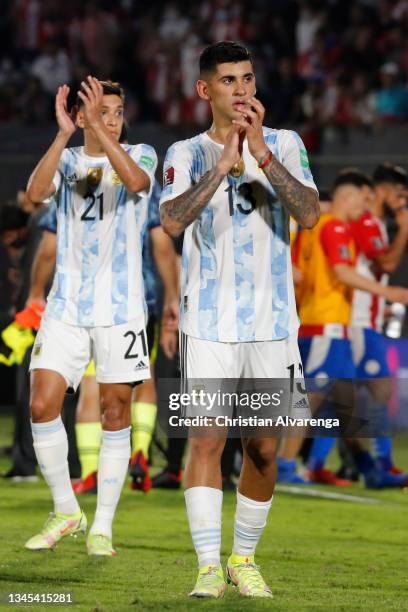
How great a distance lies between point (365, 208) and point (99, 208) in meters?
3.50

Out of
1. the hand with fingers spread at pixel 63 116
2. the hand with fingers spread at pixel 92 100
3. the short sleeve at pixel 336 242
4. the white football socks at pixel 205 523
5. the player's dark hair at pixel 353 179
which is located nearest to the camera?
the white football socks at pixel 205 523

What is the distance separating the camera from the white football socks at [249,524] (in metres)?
5.29

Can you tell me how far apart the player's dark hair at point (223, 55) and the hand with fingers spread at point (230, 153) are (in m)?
0.35

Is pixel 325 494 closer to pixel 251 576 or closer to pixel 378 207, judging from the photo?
pixel 378 207

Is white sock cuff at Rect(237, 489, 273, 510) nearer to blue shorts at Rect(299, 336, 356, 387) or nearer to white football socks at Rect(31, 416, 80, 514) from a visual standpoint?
white football socks at Rect(31, 416, 80, 514)

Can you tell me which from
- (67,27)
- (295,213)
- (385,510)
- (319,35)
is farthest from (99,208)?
(67,27)

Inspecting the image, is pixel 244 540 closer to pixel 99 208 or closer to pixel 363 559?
pixel 363 559

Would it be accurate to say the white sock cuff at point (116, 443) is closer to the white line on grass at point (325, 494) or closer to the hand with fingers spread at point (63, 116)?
the hand with fingers spread at point (63, 116)

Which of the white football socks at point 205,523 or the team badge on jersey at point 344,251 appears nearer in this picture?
the white football socks at point 205,523

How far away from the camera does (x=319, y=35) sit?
17141 mm

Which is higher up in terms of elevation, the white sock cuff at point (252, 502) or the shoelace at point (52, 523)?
the white sock cuff at point (252, 502)

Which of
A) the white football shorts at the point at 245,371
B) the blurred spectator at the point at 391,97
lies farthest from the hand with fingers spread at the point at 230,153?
the blurred spectator at the point at 391,97

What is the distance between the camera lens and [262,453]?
525cm

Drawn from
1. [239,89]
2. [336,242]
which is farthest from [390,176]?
[239,89]
